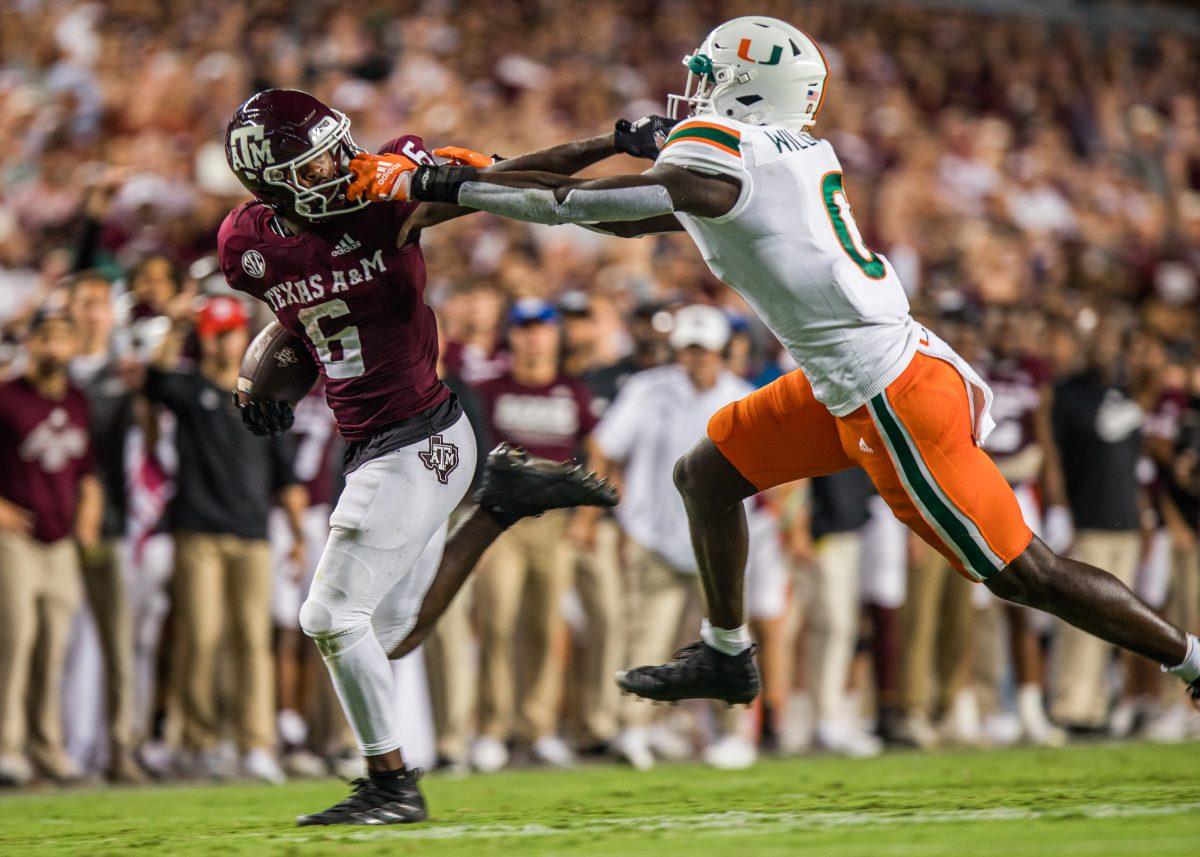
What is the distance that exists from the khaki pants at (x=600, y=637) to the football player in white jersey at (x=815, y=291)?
360 centimetres

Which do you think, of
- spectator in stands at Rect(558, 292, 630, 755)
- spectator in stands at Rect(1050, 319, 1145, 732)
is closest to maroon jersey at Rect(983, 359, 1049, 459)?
spectator in stands at Rect(1050, 319, 1145, 732)

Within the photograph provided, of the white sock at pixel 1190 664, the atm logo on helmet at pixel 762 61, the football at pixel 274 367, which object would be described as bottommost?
the white sock at pixel 1190 664

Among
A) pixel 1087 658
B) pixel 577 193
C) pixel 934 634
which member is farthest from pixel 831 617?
pixel 577 193

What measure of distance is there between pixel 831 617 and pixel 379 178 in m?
→ 4.87

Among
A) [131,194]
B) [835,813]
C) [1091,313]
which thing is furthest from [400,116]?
[835,813]

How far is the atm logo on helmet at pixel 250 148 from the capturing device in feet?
17.3

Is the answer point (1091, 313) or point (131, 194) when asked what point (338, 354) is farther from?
point (1091, 313)

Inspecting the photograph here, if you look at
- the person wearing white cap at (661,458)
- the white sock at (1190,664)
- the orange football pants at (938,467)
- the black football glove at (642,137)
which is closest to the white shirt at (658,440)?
the person wearing white cap at (661,458)

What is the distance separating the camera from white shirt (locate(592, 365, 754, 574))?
348 inches

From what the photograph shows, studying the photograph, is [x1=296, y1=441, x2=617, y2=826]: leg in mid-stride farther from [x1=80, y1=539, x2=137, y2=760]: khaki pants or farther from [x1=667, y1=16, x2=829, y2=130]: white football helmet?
[x1=80, y1=539, x2=137, y2=760]: khaki pants

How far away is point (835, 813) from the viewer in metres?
5.68

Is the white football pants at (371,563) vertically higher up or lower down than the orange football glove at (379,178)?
lower down

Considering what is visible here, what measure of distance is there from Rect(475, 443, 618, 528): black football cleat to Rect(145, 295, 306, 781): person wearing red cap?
8.68 feet

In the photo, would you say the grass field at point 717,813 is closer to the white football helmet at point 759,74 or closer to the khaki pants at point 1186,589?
the khaki pants at point 1186,589
